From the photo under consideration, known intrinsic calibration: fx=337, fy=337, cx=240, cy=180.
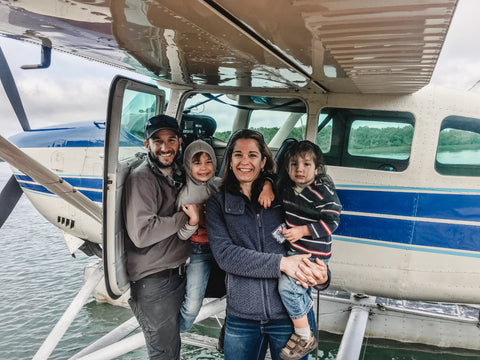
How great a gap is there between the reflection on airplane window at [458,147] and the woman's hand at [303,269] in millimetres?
1684

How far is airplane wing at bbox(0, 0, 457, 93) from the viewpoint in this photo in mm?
1262

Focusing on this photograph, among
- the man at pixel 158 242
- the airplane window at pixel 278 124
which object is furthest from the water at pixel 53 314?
the airplane window at pixel 278 124

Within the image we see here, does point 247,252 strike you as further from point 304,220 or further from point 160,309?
point 160,309

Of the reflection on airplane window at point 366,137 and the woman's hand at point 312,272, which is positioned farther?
the reflection on airplane window at point 366,137

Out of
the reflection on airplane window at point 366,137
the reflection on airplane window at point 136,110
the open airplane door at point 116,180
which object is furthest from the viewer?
the reflection on airplane window at point 366,137

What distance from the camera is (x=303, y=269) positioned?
179cm

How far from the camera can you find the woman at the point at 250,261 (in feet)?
5.78

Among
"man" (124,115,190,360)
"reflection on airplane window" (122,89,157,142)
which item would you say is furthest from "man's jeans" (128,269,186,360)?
"reflection on airplane window" (122,89,157,142)

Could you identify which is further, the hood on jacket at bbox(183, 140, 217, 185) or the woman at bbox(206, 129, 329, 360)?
the hood on jacket at bbox(183, 140, 217, 185)

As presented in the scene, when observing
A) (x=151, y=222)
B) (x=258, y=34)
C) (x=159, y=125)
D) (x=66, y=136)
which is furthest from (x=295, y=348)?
(x=66, y=136)

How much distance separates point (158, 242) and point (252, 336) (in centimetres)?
78

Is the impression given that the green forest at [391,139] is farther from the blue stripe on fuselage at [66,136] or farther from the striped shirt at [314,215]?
the blue stripe on fuselage at [66,136]

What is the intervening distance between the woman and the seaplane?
0.66 metres

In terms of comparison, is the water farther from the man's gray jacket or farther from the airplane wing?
the airplane wing
